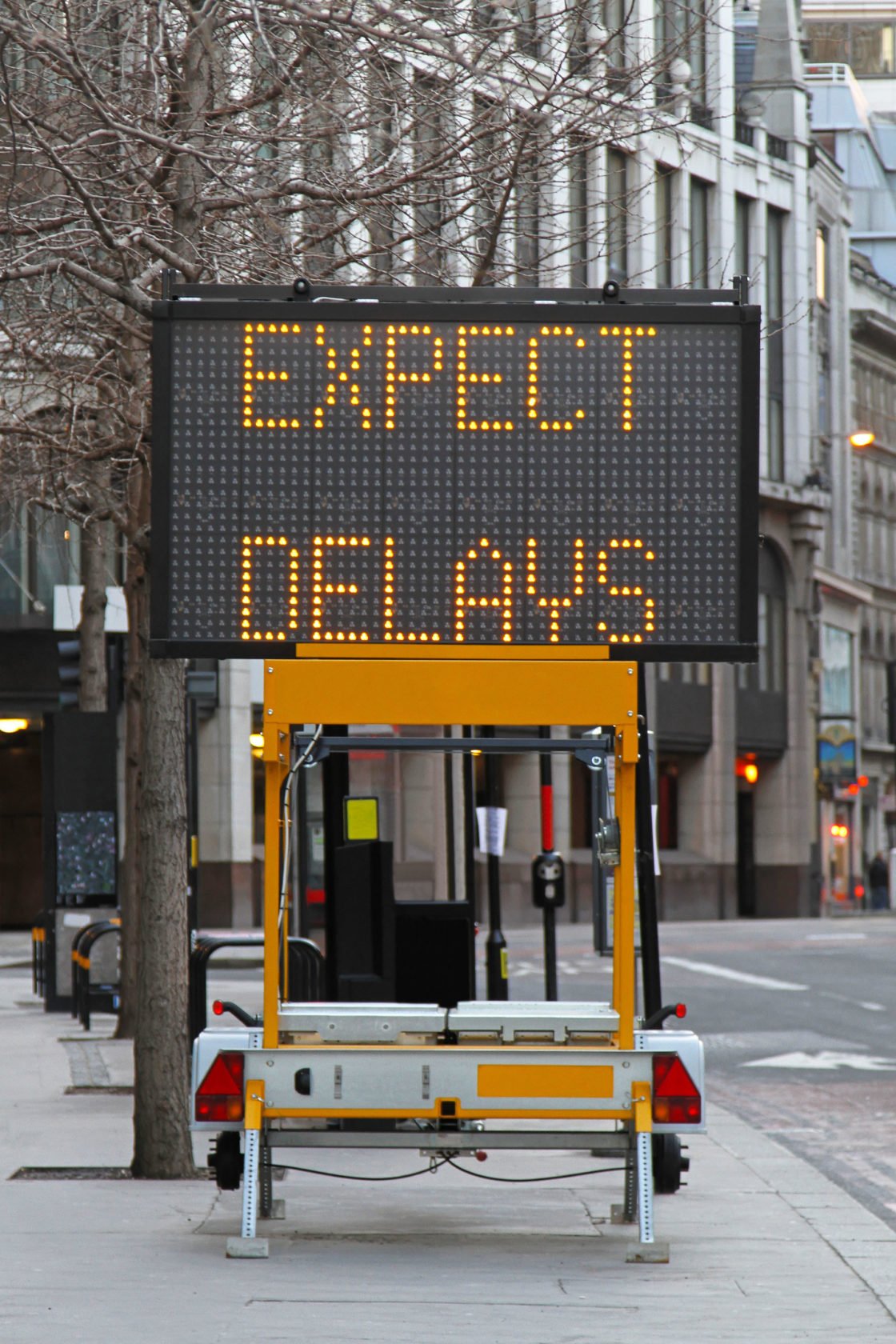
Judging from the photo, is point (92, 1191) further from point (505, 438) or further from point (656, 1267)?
point (505, 438)

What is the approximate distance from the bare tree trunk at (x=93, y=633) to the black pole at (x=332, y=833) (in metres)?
11.5

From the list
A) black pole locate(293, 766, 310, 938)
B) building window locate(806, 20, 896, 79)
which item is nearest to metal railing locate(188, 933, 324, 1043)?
black pole locate(293, 766, 310, 938)

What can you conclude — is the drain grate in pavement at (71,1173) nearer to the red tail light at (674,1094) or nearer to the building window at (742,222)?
the red tail light at (674,1094)

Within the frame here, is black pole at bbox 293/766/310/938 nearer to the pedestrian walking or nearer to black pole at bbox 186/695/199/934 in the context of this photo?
black pole at bbox 186/695/199/934

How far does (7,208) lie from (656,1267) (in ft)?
19.9

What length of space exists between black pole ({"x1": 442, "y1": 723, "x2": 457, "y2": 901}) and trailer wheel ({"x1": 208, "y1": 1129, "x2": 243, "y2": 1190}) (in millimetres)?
4279

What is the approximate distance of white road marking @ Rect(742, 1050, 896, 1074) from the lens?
734 inches

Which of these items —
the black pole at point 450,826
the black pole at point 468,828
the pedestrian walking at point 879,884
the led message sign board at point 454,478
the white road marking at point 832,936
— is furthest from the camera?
the pedestrian walking at point 879,884

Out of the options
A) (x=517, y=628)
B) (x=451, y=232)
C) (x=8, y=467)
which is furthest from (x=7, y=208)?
(x=8, y=467)

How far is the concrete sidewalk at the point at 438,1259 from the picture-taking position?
7316 mm

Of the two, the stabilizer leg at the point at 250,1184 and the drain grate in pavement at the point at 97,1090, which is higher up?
the stabilizer leg at the point at 250,1184

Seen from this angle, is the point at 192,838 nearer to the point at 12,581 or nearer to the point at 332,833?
the point at 332,833

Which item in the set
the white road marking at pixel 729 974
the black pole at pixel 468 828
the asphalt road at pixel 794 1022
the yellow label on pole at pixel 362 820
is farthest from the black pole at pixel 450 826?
the white road marking at pixel 729 974

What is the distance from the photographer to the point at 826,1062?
19.0 meters
